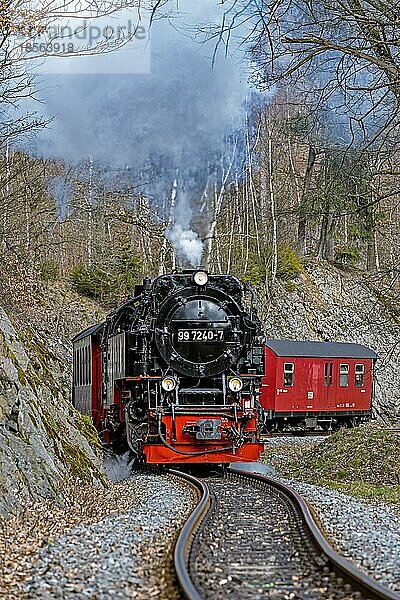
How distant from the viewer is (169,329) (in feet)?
51.0

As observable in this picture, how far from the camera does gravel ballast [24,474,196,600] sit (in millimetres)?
5758

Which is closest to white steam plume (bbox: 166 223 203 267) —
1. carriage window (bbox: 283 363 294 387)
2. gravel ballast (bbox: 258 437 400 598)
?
gravel ballast (bbox: 258 437 400 598)

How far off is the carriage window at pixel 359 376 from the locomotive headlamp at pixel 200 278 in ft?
50.7

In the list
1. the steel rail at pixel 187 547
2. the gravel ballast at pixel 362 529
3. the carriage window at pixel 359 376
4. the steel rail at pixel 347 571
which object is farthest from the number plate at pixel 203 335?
the carriage window at pixel 359 376

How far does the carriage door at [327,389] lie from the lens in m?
28.8

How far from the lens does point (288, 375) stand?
28.0 meters

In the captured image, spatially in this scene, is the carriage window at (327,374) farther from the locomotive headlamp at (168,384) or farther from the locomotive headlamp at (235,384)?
the locomotive headlamp at (168,384)

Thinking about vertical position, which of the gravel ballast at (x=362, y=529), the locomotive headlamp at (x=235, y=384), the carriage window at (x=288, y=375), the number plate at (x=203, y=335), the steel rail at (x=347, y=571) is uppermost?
the number plate at (x=203, y=335)

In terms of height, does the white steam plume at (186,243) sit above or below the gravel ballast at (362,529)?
above

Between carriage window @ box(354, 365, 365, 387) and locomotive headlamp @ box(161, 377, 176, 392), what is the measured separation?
16.0 meters

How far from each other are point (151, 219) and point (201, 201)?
1134cm

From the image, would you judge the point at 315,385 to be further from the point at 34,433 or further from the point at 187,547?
the point at 187,547

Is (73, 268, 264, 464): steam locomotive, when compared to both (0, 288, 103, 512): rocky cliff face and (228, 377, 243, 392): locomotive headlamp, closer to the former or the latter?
(228, 377, 243, 392): locomotive headlamp

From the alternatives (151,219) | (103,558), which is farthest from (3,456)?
(151,219)
